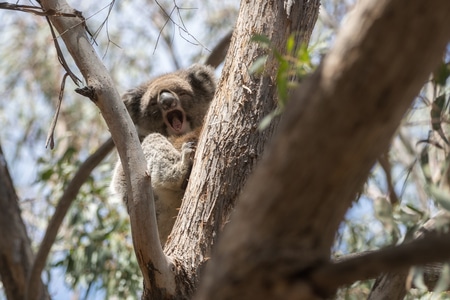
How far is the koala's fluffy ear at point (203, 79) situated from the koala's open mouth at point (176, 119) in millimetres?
229

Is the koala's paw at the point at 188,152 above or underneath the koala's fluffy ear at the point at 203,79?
underneath

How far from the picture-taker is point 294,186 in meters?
1.30

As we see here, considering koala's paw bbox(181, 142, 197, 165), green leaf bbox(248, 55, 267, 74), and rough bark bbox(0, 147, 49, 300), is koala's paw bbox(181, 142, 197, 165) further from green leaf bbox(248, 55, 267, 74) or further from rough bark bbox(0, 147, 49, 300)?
rough bark bbox(0, 147, 49, 300)

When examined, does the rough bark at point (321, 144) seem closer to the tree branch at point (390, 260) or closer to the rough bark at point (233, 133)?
the tree branch at point (390, 260)

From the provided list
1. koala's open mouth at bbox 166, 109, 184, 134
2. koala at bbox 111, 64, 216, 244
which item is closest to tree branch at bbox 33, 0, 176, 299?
koala at bbox 111, 64, 216, 244

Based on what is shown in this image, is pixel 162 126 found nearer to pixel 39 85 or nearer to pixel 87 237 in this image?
pixel 87 237

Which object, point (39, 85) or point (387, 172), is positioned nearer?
point (387, 172)

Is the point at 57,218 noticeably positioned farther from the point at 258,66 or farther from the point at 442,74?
the point at 258,66

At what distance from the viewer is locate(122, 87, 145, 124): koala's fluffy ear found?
468 centimetres

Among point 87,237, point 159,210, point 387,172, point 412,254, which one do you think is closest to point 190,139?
point 159,210

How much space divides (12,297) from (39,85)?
5025 millimetres

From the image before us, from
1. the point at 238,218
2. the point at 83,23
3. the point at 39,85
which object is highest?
the point at 39,85

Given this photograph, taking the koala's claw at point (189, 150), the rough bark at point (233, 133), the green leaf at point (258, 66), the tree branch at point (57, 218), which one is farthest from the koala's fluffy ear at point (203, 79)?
the green leaf at point (258, 66)

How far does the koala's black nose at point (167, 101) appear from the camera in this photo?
4406 millimetres
